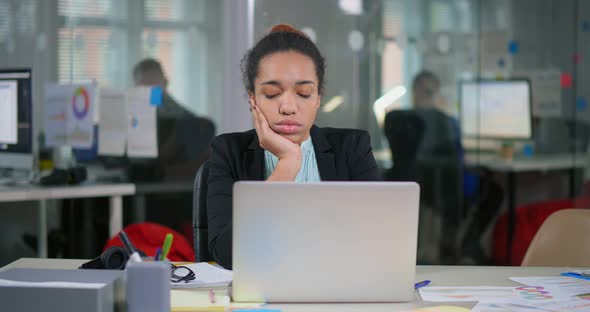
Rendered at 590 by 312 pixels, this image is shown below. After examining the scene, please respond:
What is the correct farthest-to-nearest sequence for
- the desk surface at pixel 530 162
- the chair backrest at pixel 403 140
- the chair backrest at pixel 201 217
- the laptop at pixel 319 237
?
the desk surface at pixel 530 162 → the chair backrest at pixel 403 140 → the chair backrest at pixel 201 217 → the laptop at pixel 319 237

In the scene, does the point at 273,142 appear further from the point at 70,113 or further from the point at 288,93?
the point at 70,113

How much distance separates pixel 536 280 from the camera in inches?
85.9

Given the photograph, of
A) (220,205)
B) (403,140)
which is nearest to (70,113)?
(403,140)

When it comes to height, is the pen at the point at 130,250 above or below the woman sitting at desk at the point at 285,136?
below

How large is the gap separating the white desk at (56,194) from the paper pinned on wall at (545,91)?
2.80 metres

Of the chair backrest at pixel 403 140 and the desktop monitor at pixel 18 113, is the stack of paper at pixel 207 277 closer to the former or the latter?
the desktop monitor at pixel 18 113

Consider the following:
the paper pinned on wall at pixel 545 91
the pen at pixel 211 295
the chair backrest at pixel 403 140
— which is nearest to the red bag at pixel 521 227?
the paper pinned on wall at pixel 545 91

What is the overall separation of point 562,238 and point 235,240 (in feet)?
4.45

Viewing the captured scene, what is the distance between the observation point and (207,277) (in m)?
2.17

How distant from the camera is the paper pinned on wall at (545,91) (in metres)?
5.61

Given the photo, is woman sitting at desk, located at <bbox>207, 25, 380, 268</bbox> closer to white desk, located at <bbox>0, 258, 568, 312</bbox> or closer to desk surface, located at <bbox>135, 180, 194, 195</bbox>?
white desk, located at <bbox>0, 258, 568, 312</bbox>

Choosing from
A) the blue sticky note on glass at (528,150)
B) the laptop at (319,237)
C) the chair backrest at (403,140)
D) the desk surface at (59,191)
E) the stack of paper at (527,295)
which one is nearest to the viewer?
the laptop at (319,237)

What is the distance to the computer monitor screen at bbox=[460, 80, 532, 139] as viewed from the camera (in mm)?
5664

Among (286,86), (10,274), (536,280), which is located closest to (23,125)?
(286,86)
